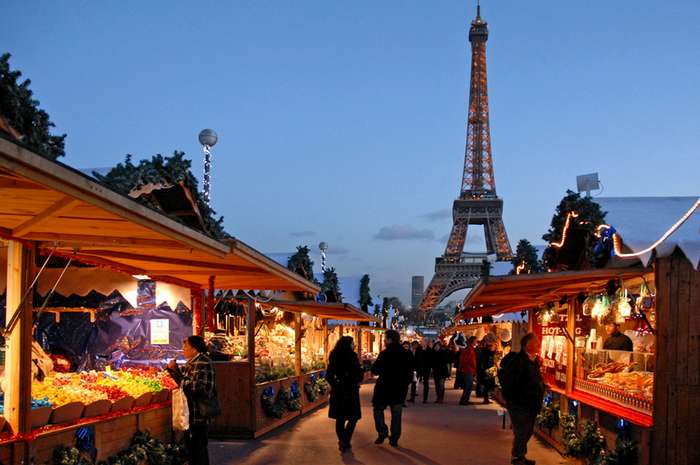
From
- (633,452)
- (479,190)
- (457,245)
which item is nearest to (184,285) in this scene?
(633,452)

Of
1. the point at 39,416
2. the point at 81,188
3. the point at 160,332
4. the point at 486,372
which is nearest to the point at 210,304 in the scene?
the point at 160,332

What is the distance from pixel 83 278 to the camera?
1057 centimetres

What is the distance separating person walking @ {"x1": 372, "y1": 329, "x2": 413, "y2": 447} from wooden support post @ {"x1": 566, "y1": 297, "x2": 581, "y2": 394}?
7.44 ft

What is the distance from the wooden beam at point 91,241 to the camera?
6.42m

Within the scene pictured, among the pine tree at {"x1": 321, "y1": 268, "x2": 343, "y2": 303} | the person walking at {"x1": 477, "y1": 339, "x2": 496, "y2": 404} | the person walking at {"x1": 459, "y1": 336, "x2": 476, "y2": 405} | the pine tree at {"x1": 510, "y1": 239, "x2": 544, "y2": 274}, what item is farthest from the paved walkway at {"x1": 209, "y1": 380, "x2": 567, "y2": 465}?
the pine tree at {"x1": 321, "y1": 268, "x2": 343, "y2": 303}

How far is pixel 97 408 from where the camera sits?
7.28 meters

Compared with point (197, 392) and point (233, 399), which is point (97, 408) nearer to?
point (197, 392)

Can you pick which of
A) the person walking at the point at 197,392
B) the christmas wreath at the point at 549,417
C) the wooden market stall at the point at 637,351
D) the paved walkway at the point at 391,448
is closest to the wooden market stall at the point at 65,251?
the person walking at the point at 197,392

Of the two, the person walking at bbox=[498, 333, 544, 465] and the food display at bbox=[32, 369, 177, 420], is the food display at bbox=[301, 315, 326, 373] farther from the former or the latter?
the person walking at bbox=[498, 333, 544, 465]

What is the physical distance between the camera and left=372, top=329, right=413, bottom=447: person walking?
432 inches

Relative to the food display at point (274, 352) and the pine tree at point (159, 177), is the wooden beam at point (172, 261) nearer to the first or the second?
the pine tree at point (159, 177)

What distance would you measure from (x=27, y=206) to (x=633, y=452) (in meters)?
5.48

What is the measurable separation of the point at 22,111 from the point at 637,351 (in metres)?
7.04

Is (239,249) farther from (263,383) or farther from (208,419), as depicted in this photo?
(263,383)
